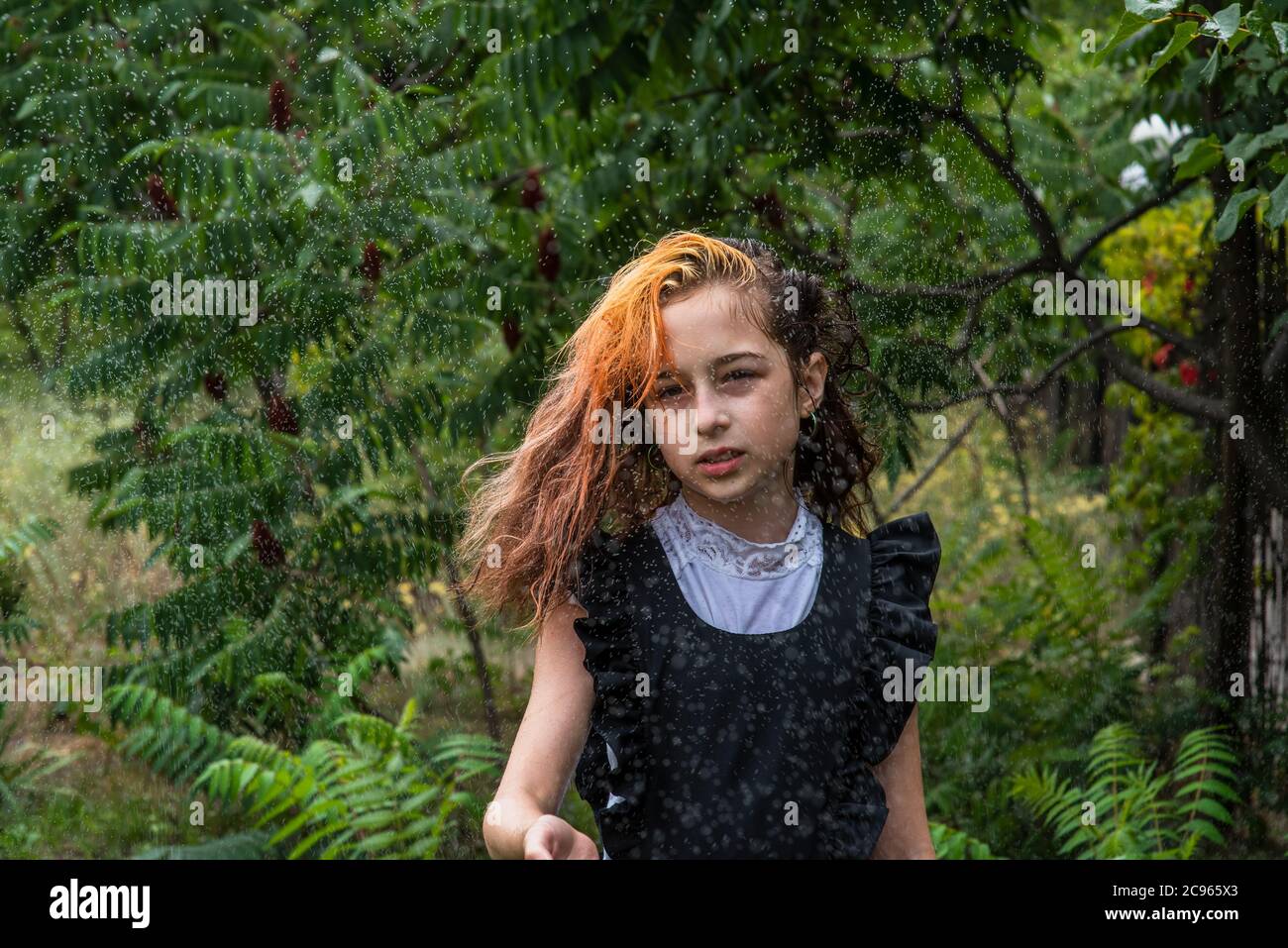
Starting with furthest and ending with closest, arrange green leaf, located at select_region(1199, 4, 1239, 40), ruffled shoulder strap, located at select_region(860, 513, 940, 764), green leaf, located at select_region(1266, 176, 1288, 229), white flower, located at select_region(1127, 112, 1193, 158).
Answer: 1. white flower, located at select_region(1127, 112, 1193, 158)
2. green leaf, located at select_region(1266, 176, 1288, 229)
3. green leaf, located at select_region(1199, 4, 1239, 40)
4. ruffled shoulder strap, located at select_region(860, 513, 940, 764)

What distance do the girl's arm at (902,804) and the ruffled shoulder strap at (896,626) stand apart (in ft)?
0.13

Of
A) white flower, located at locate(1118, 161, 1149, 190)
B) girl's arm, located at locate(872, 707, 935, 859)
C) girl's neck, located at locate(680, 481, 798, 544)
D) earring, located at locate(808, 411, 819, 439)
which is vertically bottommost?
girl's arm, located at locate(872, 707, 935, 859)

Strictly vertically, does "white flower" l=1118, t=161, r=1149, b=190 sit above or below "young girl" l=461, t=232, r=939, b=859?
above

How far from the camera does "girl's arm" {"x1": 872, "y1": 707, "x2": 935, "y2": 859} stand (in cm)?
195

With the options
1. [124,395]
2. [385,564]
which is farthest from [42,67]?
[385,564]

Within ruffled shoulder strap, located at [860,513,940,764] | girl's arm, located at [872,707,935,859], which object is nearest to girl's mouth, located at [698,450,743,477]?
ruffled shoulder strap, located at [860,513,940,764]

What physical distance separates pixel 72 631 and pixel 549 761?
2.86 m

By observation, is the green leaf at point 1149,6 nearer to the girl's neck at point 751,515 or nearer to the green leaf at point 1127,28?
the green leaf at point 1127,28

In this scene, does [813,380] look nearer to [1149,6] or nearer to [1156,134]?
[1149,6]

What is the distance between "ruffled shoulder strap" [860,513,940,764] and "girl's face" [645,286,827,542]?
0.17 meters

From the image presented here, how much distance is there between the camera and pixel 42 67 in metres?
4.23

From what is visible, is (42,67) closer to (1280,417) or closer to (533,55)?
(533,55)

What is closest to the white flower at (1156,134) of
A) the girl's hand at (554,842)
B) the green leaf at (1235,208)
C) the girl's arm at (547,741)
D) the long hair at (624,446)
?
the green leaf at (1235,208)

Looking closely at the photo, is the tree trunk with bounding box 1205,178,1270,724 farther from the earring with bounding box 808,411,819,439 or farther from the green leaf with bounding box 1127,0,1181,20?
the earring with bounding box 808,411,819,439
